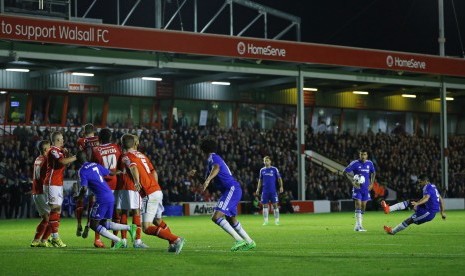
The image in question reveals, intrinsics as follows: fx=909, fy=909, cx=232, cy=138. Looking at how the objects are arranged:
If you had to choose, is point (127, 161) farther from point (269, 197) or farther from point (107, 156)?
point (269, 197)

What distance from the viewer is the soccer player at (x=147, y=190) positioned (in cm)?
1566

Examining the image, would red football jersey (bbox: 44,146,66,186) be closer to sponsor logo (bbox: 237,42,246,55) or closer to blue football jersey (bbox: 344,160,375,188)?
blue football jersey (bbox: 344,160,375,188)

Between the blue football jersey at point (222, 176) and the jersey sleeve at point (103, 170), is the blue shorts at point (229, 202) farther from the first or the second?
the jersey sleeve at point (103, 170)

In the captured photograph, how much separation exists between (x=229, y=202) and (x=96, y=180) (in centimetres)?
253

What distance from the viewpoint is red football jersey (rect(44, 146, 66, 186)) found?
17766mm

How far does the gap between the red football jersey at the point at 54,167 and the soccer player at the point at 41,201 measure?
32 centimetres

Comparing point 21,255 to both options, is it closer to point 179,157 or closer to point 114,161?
point 114,161

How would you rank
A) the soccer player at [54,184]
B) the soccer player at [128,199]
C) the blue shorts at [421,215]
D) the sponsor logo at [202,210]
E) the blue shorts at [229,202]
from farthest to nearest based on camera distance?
the sponsor logo at [202,210] < the blue shorts at [421,215] < the soccer player at [54,184] < the soccer player at [128,199] < the blue shorts at [229,202]

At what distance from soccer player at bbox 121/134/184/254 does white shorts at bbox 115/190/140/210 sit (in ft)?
3.00

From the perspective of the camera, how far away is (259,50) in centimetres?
3825

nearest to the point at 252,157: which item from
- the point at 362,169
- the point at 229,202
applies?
the point at 362,169

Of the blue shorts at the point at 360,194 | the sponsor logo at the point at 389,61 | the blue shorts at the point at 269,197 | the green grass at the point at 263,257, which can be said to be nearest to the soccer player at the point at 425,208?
the green grass at the point at 263,257

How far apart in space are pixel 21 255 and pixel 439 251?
742 centimetres

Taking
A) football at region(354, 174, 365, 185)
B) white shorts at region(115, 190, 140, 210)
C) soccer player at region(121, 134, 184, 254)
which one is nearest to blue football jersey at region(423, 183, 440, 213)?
football at region(354, 174, 365, 185)
